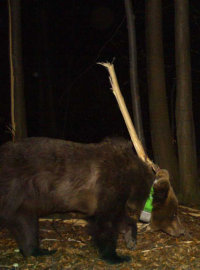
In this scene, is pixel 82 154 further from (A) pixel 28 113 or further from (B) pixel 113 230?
(A) pixel 28 113

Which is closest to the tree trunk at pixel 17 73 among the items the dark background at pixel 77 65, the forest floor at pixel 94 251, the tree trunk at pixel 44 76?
the forest floor at pixel 94 251

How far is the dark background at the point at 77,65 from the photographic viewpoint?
62.0ft

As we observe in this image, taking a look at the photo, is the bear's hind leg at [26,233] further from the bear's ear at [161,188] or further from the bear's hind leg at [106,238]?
the bear's ear at [161,188]

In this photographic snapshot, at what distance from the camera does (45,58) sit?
19.5 m

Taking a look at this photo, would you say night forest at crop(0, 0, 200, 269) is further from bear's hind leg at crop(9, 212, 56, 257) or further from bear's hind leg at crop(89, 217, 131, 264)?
bear's hind leg at crop(9, 212, 56, 257)

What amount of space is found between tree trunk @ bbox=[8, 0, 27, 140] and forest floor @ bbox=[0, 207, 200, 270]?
2.42 m

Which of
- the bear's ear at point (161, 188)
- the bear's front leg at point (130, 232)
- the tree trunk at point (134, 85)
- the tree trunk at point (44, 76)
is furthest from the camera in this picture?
the tree trunk at point (44, 76)

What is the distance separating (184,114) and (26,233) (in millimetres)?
3888

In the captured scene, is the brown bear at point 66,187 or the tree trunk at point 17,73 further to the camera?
the tree trunk at point 17,73

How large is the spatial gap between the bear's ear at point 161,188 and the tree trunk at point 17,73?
3.53m

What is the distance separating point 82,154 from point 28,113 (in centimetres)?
1944

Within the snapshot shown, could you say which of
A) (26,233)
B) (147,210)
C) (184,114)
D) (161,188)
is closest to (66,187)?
(26,233)

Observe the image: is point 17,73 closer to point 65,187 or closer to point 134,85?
point 134,85

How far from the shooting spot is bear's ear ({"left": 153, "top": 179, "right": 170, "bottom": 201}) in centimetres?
521
